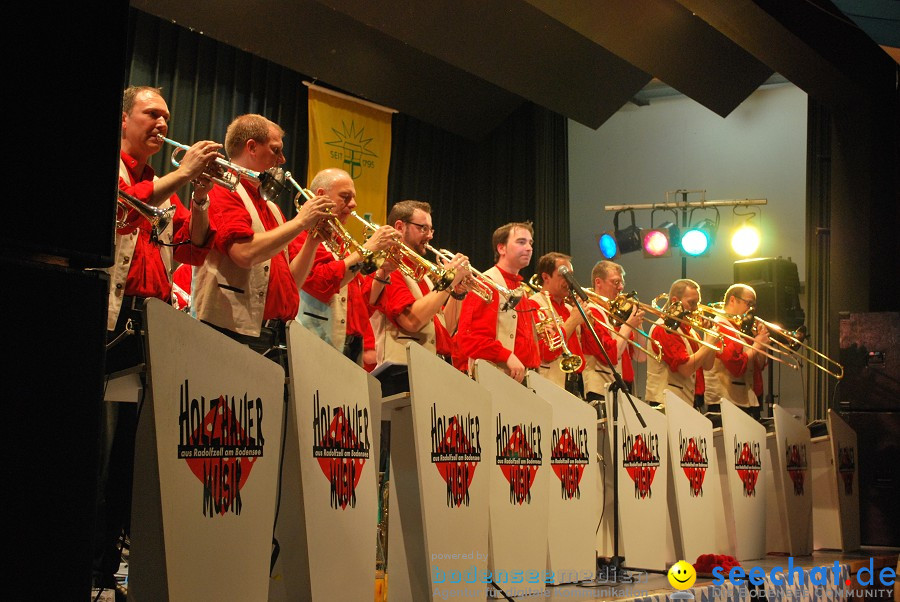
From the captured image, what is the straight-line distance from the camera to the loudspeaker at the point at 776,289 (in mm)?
8586

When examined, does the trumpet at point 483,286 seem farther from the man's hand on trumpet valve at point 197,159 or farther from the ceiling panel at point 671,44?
the man's hand on trumpet valve at point 197,159

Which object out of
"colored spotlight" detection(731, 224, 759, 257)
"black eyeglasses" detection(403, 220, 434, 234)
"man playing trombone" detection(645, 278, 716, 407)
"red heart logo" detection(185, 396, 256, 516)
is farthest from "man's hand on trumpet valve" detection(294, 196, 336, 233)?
"colored spotlight" detection(731, 224, 759, 257)

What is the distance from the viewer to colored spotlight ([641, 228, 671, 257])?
31.9ft

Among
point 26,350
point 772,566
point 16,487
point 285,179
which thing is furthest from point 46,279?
point 772,566

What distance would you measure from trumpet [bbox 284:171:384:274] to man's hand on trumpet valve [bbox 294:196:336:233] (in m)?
0.19

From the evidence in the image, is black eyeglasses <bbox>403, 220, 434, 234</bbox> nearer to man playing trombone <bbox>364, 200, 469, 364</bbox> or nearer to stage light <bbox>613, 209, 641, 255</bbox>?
man playing trombone <bbox>364, 200, 469, 364</bbox>

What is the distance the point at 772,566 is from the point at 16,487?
480cm

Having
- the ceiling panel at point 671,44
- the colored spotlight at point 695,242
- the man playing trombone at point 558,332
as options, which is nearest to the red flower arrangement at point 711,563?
the man playing trombone at point 558,332

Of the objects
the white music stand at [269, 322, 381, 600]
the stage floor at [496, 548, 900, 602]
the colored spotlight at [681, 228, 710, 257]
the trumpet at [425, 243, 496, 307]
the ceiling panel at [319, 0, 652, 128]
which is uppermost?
the ceiling panel at [319, 0, 652, 128]

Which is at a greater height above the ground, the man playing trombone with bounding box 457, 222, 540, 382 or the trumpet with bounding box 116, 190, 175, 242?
the man playing trombone with bounding box 457, 222, 540, 382

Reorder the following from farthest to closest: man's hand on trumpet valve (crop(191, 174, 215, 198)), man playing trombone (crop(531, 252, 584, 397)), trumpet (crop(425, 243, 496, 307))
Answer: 1. man playing trombone (crop(531, 252, 584, 397))
2. trumpet (crop(425, 243, 496, 307))
3. man's hand on trumpet valve (crop(191, 174, 215, 198))

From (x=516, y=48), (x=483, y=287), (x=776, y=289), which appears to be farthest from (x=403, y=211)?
(x=776, y=289)

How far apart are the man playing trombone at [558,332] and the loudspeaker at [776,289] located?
310 cm

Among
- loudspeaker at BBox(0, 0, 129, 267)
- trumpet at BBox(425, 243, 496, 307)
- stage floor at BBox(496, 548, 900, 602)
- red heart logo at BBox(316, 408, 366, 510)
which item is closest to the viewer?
loudspeaker at BBox(0, 0, 129, 267)
